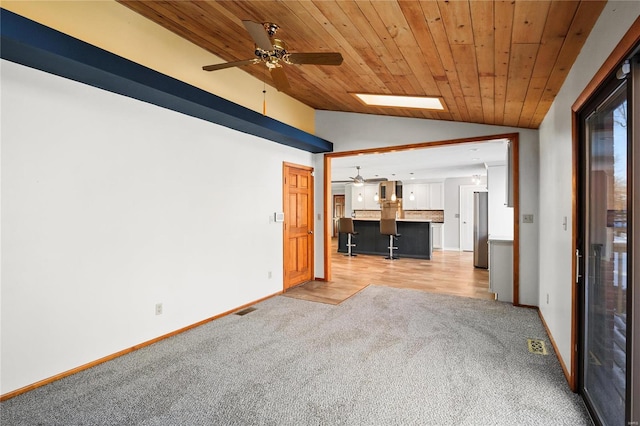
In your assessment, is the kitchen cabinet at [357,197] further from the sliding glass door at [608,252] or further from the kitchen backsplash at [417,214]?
the sliding glass door at [608,252]

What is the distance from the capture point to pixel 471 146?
215 inches

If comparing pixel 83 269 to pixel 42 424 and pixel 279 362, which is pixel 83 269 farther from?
pixel 279 362

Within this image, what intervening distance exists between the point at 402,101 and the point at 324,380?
334cm

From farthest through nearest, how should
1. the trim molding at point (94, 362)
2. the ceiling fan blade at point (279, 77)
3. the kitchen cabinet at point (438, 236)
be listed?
the kitchen cabinet at point (438, 236), the ceiling fan blade at point (279, 77), the trim molding at point (94, 362)

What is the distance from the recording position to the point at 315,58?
7.84 ft

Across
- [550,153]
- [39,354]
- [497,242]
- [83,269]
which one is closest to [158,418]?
[39,354]

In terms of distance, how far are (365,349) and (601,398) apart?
5.28 feet

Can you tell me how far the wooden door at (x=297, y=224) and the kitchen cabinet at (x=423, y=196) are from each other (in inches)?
235

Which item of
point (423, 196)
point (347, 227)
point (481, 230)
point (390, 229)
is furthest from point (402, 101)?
point (423, 196)

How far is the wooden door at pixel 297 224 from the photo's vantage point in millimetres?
4992

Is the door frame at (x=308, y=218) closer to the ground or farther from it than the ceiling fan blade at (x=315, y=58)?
closer to the ground

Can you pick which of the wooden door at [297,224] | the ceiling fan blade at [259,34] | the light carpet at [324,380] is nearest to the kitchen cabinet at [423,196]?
the wooden door at [297,224]

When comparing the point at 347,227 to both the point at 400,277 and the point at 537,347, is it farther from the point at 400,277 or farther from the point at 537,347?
the point at 537,347

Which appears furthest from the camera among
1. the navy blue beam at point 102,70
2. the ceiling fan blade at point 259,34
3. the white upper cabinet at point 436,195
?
the white upper cabinet at point 436,195
